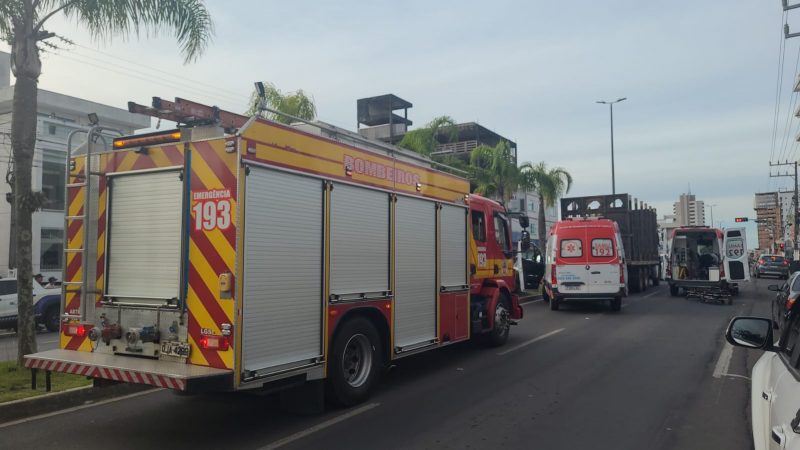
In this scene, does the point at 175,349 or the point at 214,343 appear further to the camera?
the point at 175,349

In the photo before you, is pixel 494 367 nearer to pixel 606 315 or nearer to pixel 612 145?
pixel 606 315

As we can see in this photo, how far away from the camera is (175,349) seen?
5488 mm

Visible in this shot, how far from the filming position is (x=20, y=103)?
321 inches

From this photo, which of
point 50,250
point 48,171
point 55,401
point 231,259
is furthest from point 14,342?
point 48,171

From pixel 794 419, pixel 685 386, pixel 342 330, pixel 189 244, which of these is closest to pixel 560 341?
pixel 685 386

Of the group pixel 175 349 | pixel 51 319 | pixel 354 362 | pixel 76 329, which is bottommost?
pixel 51 319

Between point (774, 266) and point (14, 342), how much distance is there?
142ft

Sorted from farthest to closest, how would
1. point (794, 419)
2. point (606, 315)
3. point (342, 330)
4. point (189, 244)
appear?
point (606, 315) → point (342, 330) → point (189, 244) → point (794, 419)

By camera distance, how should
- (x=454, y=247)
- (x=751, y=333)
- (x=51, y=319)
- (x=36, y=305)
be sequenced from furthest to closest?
(x=51, y=319)
(x=36, y=305)
(x=454, y=247)
(x=751, y=333)

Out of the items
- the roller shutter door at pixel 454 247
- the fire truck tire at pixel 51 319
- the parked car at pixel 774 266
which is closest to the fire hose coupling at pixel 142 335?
the roller shutter door at pixel 454 247

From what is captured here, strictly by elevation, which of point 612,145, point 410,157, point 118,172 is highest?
point 612,145

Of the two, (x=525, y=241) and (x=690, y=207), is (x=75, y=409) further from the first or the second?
→ (x=690, y=207)

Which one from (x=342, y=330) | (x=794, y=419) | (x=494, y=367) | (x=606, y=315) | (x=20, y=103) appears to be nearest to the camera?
(x=794, y=419)

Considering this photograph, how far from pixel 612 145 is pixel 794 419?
3370 centimetres
